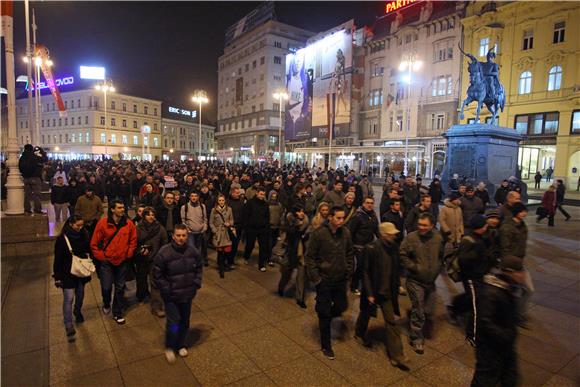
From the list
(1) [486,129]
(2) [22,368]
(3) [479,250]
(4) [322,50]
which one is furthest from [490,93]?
(4) [322,50]

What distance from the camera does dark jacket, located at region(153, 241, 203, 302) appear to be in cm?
430

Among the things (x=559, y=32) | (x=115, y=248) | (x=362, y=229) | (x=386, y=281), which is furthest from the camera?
(x=559, y=32)

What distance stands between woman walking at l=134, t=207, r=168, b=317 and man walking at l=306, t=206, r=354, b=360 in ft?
8.53

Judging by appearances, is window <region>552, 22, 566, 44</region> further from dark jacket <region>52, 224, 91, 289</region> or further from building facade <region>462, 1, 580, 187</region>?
dark jacket <region>52, 224, 91, 289</region>

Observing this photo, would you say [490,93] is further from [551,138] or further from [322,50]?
[322,50]

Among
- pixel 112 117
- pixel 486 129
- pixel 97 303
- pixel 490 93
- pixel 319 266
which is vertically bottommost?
pixel 97 303

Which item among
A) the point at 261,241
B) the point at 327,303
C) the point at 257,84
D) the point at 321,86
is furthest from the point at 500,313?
the point at 257,84

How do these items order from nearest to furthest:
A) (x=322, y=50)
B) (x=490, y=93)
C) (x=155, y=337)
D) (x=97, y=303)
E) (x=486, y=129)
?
1. (x=155, y=337)
2. (x=97, y=303)
3. (x=486, y=129)
4. (x=490, y=93)
5. (x=322, y=50)

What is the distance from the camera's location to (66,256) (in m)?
4.84

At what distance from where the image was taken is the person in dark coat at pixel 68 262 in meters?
4.79

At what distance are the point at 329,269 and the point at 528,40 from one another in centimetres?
3906

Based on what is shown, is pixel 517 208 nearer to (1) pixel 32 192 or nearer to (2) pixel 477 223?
(2) pixel 477 223

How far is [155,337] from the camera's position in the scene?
4930mm

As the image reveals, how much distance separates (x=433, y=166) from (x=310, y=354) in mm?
38945
